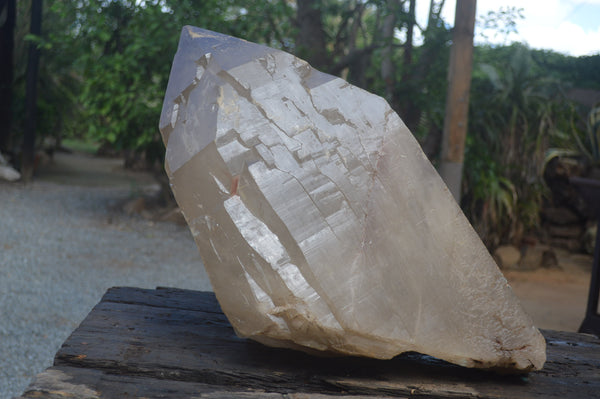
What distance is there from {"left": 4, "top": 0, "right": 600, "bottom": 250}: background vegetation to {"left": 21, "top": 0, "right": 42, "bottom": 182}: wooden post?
3.27 ft

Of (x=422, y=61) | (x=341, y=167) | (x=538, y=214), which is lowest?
(x=538, y=214)

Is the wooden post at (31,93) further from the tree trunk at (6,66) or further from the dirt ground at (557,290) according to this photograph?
the dirt ground at (557,290)

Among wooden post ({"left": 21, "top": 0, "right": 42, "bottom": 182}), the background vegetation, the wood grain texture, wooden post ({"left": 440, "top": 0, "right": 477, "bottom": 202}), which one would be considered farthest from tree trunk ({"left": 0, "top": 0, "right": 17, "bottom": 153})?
the wood grain texture

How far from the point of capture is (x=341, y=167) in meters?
1.57

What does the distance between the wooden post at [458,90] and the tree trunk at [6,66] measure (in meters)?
6.34

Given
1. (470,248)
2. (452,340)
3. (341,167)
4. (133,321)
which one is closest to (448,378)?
(452,340)

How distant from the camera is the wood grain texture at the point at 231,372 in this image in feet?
4.80

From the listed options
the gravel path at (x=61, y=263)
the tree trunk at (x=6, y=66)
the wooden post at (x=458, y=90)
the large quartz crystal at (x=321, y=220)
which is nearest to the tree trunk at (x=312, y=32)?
the wooden post at (x=458, y=90)

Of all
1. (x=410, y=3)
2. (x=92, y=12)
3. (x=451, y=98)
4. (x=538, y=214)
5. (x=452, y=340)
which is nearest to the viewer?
(x=452, y=340)

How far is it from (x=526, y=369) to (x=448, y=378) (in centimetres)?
22

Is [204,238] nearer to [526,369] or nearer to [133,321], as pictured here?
[133,321]

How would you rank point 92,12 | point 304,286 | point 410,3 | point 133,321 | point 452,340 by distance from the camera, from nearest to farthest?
point 304,286 < point 452,340 < point 133,321 < point 410,3 < point 92,12

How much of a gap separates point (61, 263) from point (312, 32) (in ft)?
10.6

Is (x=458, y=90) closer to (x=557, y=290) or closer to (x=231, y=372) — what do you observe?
(x=557, y=290)
